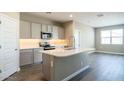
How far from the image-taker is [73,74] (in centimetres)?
346

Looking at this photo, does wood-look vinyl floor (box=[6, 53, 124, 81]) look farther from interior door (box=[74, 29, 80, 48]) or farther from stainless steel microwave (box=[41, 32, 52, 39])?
interior door (box=[74, 29, 80, 48])

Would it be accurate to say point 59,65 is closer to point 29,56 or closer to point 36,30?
point 29,56

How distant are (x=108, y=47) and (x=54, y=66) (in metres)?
8.33

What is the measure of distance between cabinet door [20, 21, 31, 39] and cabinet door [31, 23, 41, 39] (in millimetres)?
237

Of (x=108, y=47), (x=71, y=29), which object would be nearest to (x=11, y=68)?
(x=71, y=29)

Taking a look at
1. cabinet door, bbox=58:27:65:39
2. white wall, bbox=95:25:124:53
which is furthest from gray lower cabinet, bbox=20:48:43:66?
white wall, bbox=95:25:124:53

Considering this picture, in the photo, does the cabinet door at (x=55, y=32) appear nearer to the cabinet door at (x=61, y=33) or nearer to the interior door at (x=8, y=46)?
the cabinet door at (x=61, y=33)

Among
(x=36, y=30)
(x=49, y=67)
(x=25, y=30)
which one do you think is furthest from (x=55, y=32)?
(x=49, y=67)

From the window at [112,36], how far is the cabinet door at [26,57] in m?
7.60

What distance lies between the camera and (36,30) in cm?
547

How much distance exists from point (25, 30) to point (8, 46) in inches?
69.7

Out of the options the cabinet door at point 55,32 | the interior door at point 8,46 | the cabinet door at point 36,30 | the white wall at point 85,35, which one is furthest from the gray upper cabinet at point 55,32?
the interior door at point 8,46

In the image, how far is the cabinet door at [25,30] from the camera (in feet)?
15.7
